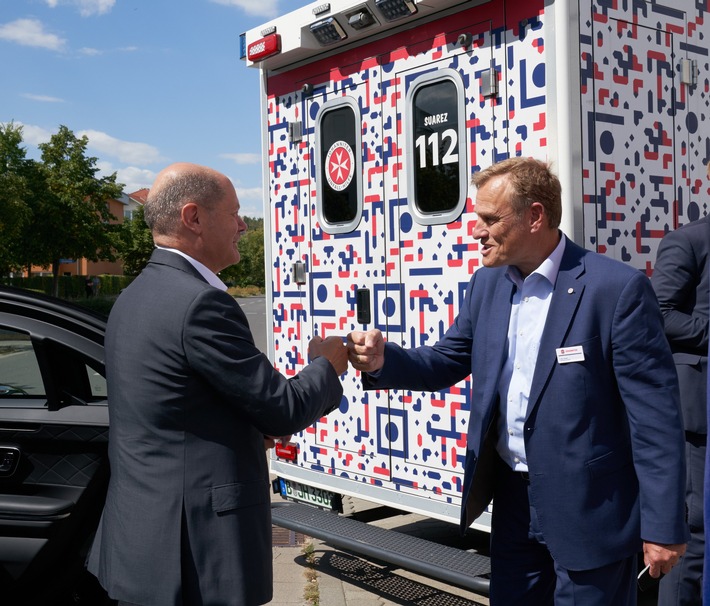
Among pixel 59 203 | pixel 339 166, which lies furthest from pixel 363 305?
pixel 59 203

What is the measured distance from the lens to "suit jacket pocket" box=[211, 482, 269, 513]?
2.25m

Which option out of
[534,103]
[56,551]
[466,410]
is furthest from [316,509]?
[534,103]

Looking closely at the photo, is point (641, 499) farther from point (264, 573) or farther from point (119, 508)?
point (119, 508)

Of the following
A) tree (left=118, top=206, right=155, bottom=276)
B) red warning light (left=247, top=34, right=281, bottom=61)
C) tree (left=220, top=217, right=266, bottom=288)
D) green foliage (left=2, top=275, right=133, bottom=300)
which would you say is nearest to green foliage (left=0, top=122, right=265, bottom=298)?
green foliage (left=2, top=275, right=133, bottom=300)

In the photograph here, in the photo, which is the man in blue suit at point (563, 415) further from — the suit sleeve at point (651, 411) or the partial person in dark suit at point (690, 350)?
the partial person in dark suit at point (690, 350)

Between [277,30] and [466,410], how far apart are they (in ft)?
8.64

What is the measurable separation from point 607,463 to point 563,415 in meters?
0.20

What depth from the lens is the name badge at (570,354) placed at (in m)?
2.53

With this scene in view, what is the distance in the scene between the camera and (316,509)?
5051mm

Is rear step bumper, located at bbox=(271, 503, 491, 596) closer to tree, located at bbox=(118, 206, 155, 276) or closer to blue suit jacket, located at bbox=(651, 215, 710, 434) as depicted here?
blue suit jacket, located at bbox=(651, 215, 710, 434)

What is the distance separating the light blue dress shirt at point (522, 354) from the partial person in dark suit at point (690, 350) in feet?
3.55

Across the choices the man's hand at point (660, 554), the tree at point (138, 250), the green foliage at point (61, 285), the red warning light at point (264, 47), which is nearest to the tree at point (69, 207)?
the green foliage at point (61, 285)

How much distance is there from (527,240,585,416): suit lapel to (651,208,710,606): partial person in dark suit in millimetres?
1186

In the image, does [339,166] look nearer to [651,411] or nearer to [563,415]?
[563,415]
